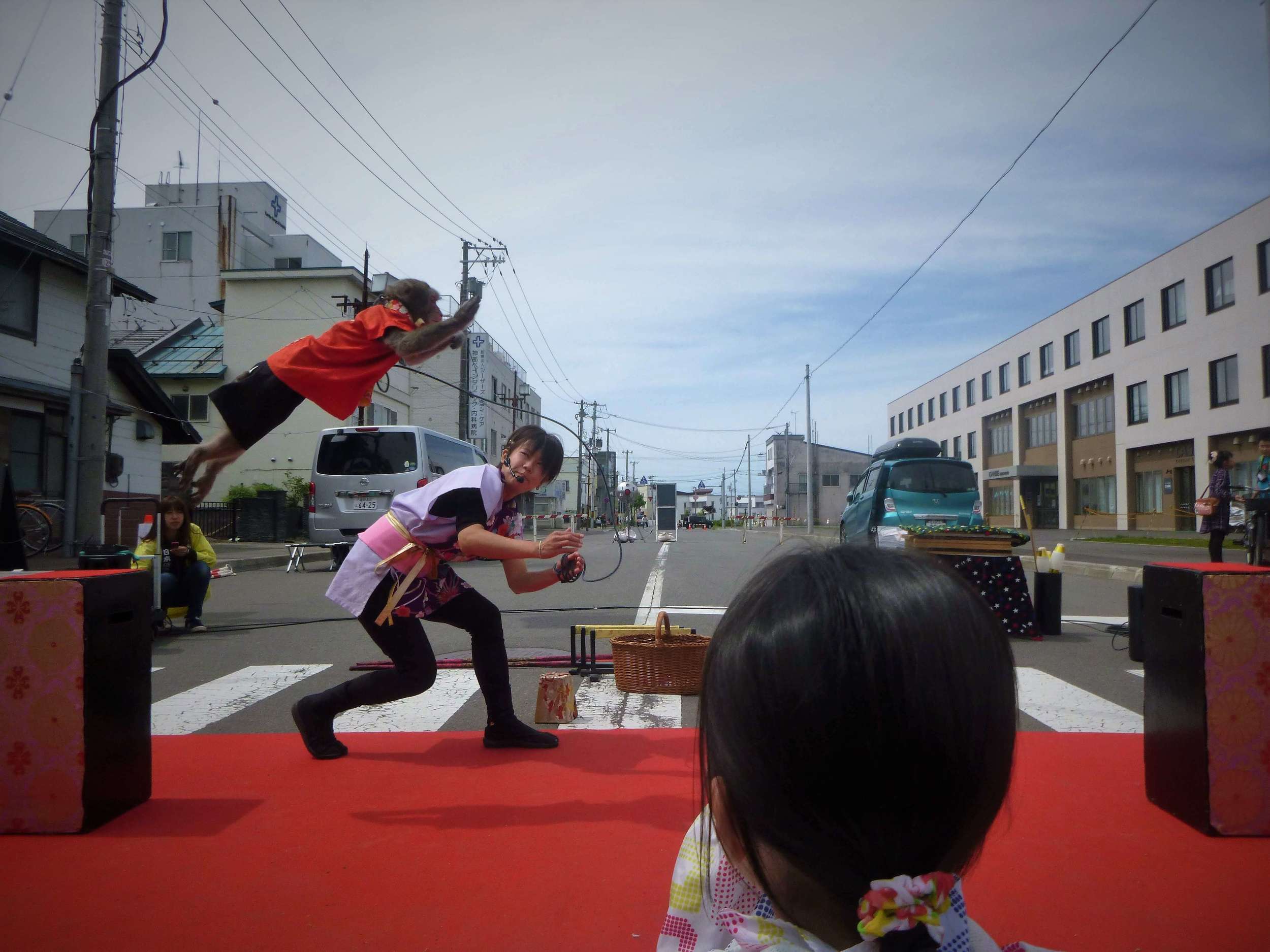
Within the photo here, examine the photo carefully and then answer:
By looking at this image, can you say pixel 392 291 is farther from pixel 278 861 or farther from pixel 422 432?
pixel 422 432

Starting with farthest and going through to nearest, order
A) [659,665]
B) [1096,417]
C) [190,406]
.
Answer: [1096,417] → [190,406] → [659,665]

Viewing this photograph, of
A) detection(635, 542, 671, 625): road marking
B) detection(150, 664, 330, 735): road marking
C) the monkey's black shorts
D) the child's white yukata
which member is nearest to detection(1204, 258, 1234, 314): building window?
detection(635, 542, 671, 625): road marking

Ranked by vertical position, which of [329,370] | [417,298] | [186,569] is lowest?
[186,569]

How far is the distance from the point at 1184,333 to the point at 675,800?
36246mm

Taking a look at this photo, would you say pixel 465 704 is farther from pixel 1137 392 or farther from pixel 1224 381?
pixel 1137 392

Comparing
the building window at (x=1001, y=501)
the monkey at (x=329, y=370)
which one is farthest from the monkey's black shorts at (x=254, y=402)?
the building window at (x=1001, y=501)

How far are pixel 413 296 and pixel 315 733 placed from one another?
83.5 inches

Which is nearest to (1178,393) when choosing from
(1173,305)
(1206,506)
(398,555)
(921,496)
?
(1173,305)

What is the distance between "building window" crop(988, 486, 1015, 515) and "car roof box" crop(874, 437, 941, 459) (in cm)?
3203

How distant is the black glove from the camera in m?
3.24

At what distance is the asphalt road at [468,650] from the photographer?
4551mm

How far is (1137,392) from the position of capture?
117 feet

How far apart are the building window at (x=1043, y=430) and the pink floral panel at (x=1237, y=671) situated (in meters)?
44.4

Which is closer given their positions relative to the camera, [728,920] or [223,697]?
[728,920]
